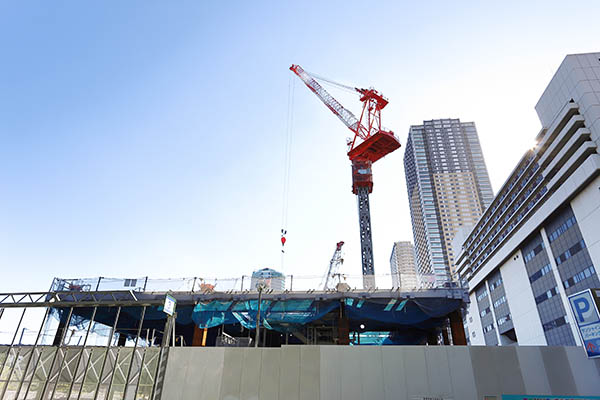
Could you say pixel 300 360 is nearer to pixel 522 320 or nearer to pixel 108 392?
pixel 108 392

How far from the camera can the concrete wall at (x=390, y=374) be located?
43.1 feet

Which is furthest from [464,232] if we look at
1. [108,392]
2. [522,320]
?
[108,392]

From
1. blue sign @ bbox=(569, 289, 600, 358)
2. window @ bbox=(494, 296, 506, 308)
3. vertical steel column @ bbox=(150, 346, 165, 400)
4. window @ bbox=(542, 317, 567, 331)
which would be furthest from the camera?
window @ bbox=(494, 296, 506, 308)

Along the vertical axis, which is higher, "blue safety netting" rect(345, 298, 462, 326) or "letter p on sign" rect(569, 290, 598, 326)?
"blue safety netting" rect(345, 298, 462, 326)

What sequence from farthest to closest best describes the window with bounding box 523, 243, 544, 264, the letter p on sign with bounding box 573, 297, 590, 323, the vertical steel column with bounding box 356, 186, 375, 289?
the vertical steel column with bounding box 356, 186, 375, 289
the window with bounding box 523, 243, 544, 264
the letter p on sign with bounding box 573, 297, 590, 323

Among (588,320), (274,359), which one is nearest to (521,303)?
(588,320)

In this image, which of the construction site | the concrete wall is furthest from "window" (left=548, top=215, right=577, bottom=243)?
the concrete wall

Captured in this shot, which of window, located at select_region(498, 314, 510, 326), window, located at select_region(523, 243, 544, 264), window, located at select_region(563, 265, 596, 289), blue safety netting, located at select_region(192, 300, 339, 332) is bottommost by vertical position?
blue safety netting, located at select_region(192, 300, 339, 332)

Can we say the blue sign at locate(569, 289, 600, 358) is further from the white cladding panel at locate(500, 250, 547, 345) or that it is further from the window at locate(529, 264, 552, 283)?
the white cladding panel at locate(500, 250, 547, 345)

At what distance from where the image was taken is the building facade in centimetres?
4231

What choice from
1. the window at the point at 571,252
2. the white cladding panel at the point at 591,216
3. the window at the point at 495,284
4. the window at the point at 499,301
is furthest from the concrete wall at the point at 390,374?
the window at the point at 495,284

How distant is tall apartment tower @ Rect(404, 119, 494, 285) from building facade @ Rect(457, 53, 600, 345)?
94587 mm

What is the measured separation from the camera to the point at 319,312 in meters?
22.8

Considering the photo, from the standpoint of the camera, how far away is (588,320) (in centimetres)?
1483
